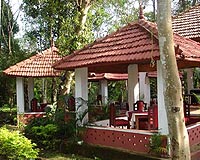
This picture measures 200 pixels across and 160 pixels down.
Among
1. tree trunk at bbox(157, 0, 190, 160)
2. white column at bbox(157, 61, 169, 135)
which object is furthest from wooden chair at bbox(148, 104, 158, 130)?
tree trunk at bbox(157, 0, 190, 160)

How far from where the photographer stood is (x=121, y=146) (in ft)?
30.2

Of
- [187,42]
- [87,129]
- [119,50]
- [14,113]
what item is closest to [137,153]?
[87,129]

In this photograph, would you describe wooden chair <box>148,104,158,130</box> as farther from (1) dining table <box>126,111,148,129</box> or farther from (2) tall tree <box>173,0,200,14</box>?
(2) tall tree <box>173,0,200,14</box>

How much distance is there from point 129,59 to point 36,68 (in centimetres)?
951

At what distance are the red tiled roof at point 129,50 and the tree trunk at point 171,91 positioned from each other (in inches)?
98.7

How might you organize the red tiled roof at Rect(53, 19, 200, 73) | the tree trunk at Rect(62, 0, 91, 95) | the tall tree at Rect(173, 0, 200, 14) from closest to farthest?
the red tiled roof at Rect(53, 19, 200, 73) < the tree trunk at Rect(62, 0, 91, 95) < the tall tree at Rect(173, 0, 200, 14)

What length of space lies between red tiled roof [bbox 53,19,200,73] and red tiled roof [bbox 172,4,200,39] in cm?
461

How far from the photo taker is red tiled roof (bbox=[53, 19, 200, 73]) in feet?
27.4

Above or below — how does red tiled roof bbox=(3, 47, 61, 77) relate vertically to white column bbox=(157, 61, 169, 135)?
above

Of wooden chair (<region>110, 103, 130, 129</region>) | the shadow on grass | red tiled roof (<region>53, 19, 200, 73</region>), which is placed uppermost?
red tiled roof (<region>53, 19, 200, 73</region>)

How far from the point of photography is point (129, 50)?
30.0 feet

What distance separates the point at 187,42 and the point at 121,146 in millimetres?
3662

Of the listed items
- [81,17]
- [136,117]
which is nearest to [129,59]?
[136,117]

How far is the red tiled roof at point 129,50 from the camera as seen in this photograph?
834 centimetres
